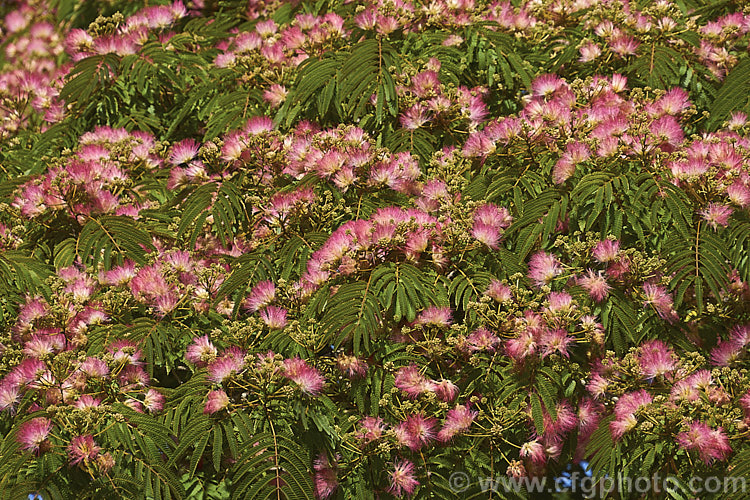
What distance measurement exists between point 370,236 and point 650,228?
1.25 m

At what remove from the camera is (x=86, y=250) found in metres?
4.78

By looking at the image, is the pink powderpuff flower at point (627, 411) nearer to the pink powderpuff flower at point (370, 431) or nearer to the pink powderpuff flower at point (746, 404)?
the pink powderpuff flower at point (746, 404)

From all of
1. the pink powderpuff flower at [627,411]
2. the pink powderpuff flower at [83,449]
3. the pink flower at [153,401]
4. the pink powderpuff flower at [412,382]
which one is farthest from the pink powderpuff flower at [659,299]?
the pink powderpuff flower at [83,449]

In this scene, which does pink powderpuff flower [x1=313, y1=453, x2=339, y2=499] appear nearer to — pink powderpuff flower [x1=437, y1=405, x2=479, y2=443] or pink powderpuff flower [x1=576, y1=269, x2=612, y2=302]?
pink powderpuff flower [x1=437, y1=405, x2=479, y2=443]

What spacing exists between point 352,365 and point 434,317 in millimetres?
405

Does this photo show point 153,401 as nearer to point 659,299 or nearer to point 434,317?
point 434,317

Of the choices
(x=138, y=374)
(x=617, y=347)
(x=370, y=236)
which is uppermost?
(x=370, y=236)

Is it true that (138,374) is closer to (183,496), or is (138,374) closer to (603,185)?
(183,496)

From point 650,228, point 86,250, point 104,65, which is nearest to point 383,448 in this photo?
point 650,228

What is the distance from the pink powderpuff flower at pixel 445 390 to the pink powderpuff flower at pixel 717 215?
4.49ft

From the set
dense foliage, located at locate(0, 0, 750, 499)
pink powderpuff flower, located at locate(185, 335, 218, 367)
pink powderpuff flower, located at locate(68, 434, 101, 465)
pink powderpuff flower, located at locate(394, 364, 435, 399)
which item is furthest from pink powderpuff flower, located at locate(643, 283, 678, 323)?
pink powderpuff flower, located at locate(68, 434, 101, 465)

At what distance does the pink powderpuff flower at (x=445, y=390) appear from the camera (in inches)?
160
